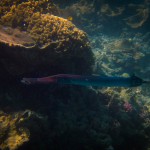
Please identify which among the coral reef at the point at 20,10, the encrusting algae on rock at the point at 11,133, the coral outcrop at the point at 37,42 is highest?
the coral reef at the point at 20,10

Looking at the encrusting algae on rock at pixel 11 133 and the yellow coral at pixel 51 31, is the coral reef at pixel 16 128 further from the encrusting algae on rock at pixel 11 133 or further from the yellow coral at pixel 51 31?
the yellow coral at pixel 51 31

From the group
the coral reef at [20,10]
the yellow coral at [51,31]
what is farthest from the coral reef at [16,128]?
the coral reef at [20,10]

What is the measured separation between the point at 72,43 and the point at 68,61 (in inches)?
23.2

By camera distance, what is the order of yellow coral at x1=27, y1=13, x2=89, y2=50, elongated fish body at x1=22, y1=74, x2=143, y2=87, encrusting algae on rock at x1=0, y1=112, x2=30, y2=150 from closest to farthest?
elongated fish body at x1=22, y1=74, x2=143, y2=87 < encrusting algae on rock at x1=0, y1=112, x2=30, y2=150 < yellow coral at x1=27, y1=13, x2=89, y2=50

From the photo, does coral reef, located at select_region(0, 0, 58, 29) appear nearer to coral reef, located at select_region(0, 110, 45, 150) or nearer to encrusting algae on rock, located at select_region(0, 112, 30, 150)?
coral reef, located at select_region(0, 110, 45, 150)

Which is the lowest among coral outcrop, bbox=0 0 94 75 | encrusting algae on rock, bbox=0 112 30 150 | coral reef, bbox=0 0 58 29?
encrusting algae on rock, bbox=0 112 30 150

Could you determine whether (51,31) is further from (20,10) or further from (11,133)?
(11,133)

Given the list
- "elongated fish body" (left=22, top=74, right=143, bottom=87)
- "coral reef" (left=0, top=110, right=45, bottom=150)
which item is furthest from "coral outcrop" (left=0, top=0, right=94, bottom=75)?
"elongated fish body" (left=22, top=74, right=143, bottom=87)

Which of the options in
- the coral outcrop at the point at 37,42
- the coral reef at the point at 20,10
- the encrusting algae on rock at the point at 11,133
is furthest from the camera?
the coral reef at the point at 20,10

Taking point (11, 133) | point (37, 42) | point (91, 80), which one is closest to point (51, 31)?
point (37, 42)

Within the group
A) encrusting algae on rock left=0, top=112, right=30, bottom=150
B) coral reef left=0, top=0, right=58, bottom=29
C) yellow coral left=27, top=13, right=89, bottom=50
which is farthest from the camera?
coral reef left=0, top=0, right=58, bottom=29

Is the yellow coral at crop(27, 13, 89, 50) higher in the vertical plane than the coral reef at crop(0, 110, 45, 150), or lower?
higher

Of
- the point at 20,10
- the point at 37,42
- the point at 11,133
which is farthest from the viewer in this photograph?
the point at 20,10

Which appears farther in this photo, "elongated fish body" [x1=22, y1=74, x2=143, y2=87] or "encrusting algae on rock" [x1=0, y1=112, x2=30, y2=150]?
"encrusting algae on rock" [x1=0, y1=112, x2=30, y2=150]
